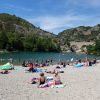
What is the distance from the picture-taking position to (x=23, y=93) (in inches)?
877

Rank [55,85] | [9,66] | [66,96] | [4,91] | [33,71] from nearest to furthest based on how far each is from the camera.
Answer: [66,96] → [4,91] → [55,85] → [33,71] → [9,66]

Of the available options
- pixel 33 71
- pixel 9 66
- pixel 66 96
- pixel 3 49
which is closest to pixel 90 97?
pixel 66 96

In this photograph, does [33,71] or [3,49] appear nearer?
[33,71]

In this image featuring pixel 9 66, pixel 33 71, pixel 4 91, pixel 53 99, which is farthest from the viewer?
pixel 9 66

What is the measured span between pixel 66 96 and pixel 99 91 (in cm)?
341

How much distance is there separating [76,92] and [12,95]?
16.8 feet

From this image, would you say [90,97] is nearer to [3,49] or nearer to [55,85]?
[55,85]

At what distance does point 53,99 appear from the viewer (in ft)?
65.9

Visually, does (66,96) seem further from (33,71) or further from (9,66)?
(9,66)

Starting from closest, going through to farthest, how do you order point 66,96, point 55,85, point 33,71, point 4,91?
point 66,96 → point 4,91 → point 55,85 → point 33,71

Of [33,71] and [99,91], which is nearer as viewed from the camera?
[99,91]

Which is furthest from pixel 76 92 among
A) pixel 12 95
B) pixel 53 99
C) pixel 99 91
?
pixel 12 95

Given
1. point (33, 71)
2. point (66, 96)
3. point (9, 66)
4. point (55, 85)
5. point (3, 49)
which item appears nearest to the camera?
point (66, 96)

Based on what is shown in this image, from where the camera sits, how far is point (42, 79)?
26.8 metres
